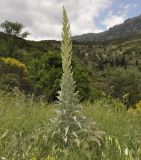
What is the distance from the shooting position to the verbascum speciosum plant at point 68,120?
19.1ft

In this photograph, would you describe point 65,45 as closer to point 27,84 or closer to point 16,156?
point 16,156

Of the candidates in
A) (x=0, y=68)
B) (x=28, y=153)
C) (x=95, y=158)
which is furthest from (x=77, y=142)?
(x=0, y=68)

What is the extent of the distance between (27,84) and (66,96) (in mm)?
22514

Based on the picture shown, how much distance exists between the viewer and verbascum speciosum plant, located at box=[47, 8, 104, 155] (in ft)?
19.1

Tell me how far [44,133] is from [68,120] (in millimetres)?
395

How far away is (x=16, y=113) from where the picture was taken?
7.48m

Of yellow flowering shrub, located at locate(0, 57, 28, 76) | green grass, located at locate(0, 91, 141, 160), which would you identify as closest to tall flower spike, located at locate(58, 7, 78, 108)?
green grass, located at locate(0, 91, 141, 160)

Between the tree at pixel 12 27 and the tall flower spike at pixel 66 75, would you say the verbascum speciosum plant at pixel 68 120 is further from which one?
the tree at pixel 12 27

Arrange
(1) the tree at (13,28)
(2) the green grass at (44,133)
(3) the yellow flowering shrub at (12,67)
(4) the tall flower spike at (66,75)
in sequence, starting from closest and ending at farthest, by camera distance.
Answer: (2) the green grass at (44,133), (4) the tall flower spike at (66,75), (3) the yellow flowering shrub at (12,67), (1) the tree at (13,28)

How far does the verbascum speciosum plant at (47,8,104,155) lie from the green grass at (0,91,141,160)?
0.58 feet

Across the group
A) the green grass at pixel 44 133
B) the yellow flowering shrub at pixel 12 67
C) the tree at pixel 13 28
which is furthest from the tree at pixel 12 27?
the green grass at pixel 44 133

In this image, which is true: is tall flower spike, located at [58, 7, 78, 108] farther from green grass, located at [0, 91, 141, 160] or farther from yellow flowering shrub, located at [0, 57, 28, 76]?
yellow flowering shrub, located at [0, 57, 28, 76]

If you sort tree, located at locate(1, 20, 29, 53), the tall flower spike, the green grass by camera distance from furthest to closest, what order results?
tree, located at locate(1, 20, 29, 53), the tall flower spike, the green grass

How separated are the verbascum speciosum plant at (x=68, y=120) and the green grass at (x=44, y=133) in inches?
7.0
